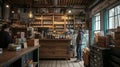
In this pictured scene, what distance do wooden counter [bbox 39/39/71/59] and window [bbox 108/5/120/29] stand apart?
3.11 metres

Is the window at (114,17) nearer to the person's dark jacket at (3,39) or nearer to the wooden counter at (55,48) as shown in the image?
the wooden counter at (55,48)

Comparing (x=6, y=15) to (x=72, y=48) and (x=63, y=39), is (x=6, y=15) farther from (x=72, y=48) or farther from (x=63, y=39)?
(x=72, y=48)

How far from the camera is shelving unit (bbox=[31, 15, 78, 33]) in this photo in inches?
516

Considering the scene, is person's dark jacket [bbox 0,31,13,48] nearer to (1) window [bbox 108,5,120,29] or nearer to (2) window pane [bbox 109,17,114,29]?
(1) window [bbox 108,5,120,29]

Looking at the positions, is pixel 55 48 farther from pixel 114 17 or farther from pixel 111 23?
pixel 114 17

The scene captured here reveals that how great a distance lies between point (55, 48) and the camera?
924 cm

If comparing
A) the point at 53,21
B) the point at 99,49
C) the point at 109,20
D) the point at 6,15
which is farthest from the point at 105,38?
the point at 53,21

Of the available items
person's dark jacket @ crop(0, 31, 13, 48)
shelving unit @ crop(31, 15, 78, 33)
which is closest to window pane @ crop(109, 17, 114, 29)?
person's dark jacket @ crop(0, 31, 13, 48)

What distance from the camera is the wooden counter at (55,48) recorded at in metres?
9.17

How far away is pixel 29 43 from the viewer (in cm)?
500

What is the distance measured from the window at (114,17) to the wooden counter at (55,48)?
311cm

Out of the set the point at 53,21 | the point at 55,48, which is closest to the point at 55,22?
the point at 53,21

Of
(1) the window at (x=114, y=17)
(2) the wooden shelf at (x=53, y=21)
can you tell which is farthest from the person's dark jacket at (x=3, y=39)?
(2) the wooden shelf at (x=53, y=21)

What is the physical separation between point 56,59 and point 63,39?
3.79 ft
